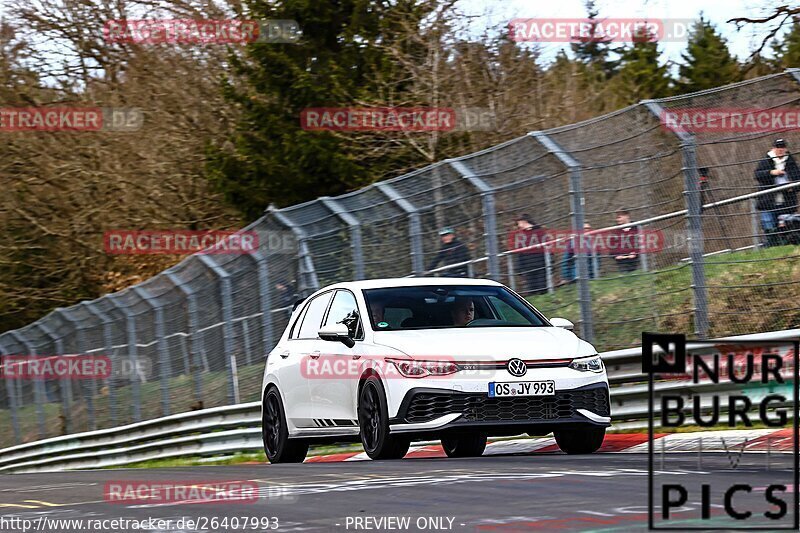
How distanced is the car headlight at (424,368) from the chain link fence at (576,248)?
274 cm

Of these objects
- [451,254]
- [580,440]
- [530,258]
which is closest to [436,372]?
[580,440]

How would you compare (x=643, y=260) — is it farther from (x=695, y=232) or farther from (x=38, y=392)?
(x=38, y=392)

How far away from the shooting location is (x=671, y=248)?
1269 centimetres

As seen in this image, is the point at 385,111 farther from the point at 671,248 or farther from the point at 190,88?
the point at 671,248

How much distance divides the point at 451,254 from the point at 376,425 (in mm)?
4673

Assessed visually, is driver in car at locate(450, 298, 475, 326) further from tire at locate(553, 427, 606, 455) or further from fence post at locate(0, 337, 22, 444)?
fence post at locate(0, 337, 22, 444)

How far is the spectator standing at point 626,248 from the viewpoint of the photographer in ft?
43.1

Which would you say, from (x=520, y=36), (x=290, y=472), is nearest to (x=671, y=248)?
(x=290, y=472)

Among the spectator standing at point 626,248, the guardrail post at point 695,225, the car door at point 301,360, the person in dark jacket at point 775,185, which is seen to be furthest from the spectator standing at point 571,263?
the car door at point 301,360

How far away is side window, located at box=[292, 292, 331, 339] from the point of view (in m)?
12.6

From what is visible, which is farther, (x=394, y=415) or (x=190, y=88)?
(x=190, y=88)

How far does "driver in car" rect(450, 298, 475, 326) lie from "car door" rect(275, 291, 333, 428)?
1.32 m

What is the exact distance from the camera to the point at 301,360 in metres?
12.5

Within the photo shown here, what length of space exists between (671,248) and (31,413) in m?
21.0
